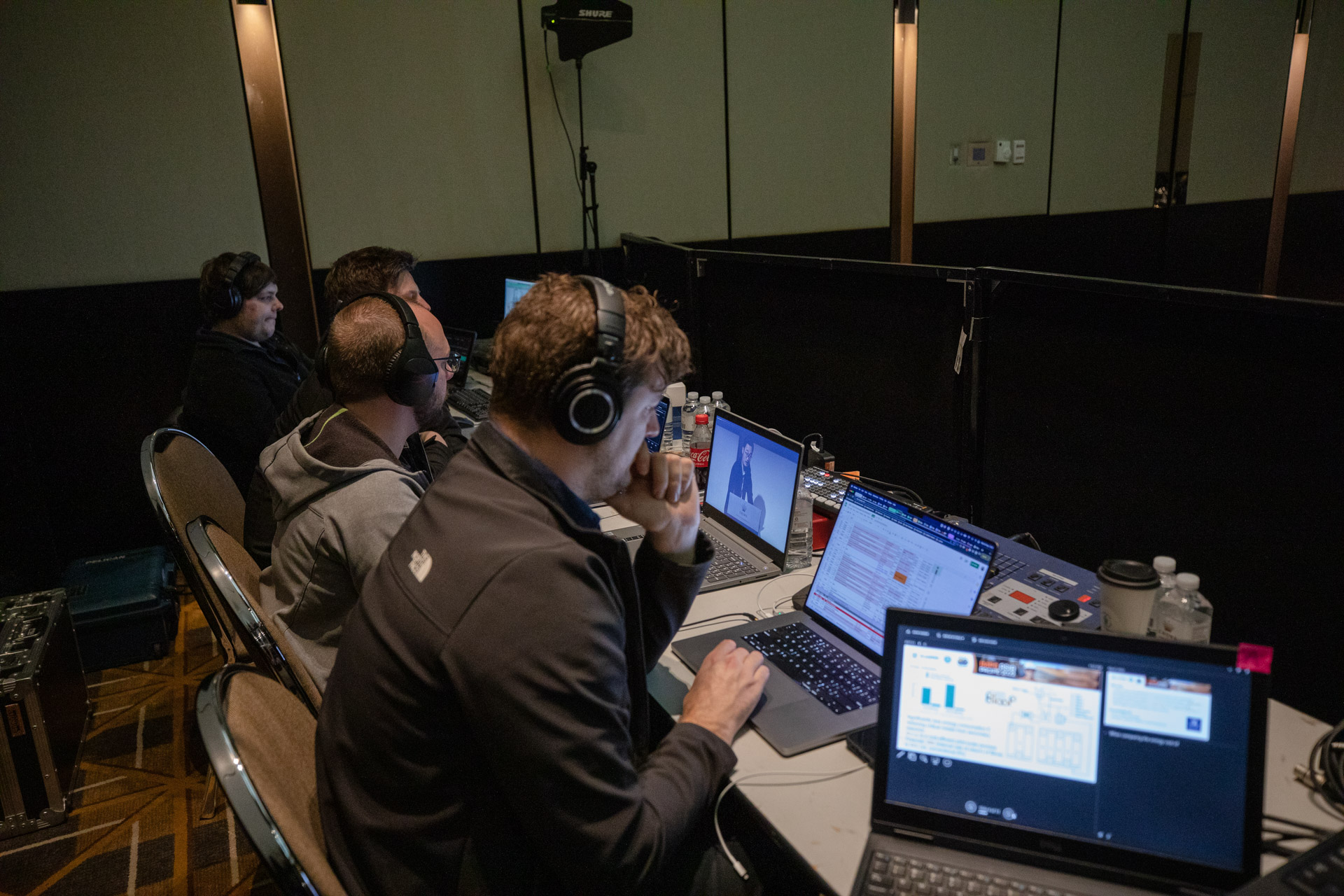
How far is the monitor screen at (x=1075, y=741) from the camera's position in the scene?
3.09 feet

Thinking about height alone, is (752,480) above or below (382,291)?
below

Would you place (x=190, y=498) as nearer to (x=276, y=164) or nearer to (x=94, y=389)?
(x=94, y=389)

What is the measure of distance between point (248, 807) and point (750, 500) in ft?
4.06

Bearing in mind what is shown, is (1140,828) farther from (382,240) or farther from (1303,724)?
(382,240)

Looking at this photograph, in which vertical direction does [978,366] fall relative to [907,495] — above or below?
above

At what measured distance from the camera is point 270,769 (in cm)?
104

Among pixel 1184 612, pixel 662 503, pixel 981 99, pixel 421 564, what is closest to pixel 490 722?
pixel 421 564

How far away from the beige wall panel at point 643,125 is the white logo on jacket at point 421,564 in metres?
3.51

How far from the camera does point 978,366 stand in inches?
79.0

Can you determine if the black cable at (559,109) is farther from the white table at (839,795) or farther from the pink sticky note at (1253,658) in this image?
the pink sticky note at (1253,658)

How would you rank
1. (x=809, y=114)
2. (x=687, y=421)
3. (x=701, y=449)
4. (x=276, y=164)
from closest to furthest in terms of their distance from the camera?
(x=701, y=449), (x=687, y=421), (x=276, y=164), (x=809, y=114)

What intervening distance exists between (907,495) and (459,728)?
145cm

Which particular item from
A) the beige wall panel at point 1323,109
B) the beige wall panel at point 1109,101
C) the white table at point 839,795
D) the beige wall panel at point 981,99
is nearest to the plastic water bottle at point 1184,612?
the white table at point 839,795

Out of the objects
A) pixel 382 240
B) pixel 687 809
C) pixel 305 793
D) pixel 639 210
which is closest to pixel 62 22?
pixel 382 240
